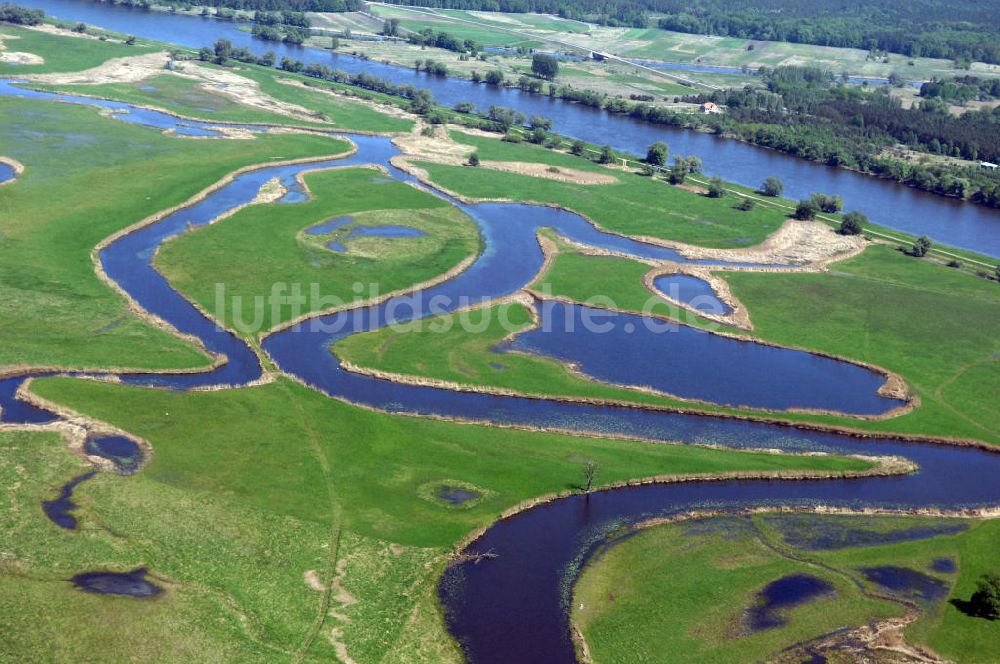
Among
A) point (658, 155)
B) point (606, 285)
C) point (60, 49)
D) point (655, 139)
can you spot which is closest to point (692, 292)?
point (606, 285)

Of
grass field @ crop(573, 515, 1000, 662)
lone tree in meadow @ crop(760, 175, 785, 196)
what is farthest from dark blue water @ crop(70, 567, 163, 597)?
lone tree in meadow @ crop(760, 175, 785, 196)

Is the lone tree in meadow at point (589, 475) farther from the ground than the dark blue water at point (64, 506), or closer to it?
farther from the ground

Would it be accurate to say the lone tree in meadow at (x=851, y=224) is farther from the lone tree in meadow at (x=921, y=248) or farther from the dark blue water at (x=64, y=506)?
the dark blue water at (x=64, y=506)

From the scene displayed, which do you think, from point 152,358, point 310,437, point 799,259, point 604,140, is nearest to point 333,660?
point 310,437

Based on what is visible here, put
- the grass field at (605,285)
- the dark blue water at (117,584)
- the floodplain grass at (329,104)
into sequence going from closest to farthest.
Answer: the dark blue water at (117,584) < the grass field at (605,285) < the floodplain grass at (329,104)

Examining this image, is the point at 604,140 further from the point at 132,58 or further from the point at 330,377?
the point at 330,377

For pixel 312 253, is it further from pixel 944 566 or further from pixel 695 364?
pixel 944 566

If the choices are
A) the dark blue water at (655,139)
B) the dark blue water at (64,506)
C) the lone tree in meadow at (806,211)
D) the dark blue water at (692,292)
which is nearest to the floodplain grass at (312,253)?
the dark blue water at (692,292)
